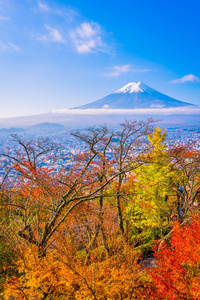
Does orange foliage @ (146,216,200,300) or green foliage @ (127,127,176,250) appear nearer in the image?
orange foliage @ (146,216,200,300)

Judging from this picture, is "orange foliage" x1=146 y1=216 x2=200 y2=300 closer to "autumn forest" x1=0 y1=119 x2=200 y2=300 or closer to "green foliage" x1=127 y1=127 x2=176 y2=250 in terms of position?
"autumn forest" x1=0 y1=119 x2=200 y2=300

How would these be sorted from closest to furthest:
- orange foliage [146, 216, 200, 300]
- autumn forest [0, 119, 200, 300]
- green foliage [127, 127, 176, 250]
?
autumn forest [0, 119, 200, 300]
orange foliage [146, 216, 200, 300]
green foliage [127, 127, 176, 250]

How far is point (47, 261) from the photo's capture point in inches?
299

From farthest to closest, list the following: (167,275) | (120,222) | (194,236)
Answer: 1. (120,222)
2. (194,236)
3. (167,275)

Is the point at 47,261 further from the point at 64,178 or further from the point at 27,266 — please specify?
the point at 64,178

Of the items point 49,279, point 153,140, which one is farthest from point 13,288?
point 153,140

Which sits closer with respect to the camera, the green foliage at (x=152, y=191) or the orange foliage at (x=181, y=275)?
the orange foliage at (x=181, y=275)

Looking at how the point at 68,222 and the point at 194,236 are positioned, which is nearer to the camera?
the point at 194,236

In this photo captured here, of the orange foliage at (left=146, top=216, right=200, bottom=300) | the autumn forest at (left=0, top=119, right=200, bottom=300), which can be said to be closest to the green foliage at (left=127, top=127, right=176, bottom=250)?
the autumn forest at (left=0, top=119, right=200, bottom=300)

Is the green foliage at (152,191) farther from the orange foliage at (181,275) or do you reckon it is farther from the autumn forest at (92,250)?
the orange foliage at (181,275)

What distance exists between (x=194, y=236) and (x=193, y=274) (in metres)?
2.49

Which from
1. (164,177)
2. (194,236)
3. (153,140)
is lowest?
(194,236)

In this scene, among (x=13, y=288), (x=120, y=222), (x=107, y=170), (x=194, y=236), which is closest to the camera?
(x=13, y=288)

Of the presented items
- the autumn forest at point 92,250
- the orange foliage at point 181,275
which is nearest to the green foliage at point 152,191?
the autumn forest at point 92,250
